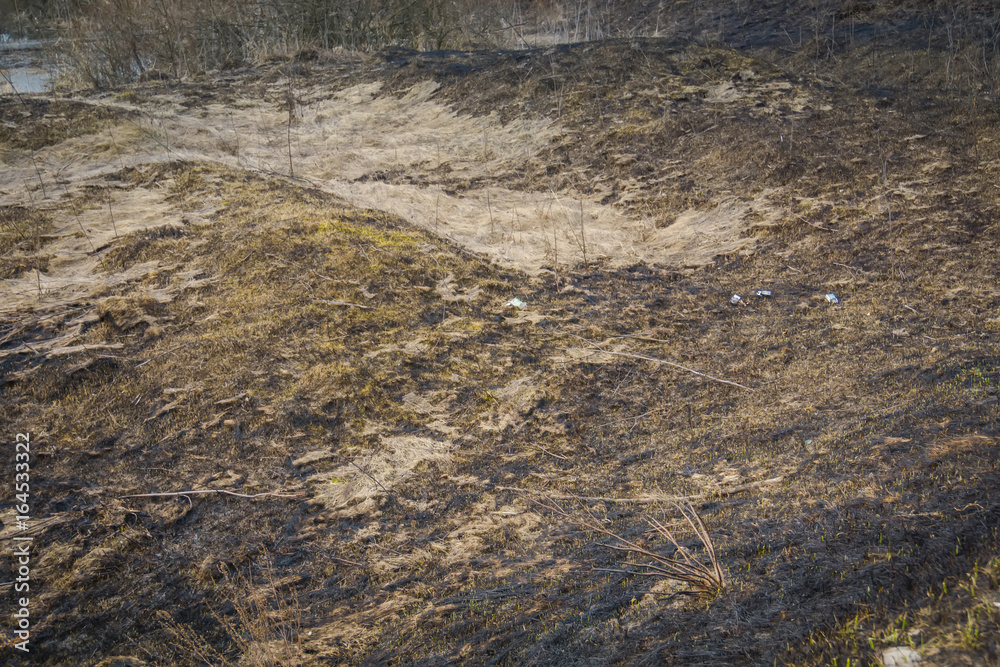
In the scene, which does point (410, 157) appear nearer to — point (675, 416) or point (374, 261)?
point (374, 261)

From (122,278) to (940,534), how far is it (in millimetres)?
4852

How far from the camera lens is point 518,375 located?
4172mm

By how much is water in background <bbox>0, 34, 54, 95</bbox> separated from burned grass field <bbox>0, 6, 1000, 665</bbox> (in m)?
4.57

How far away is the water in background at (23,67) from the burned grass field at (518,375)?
4.57 metres

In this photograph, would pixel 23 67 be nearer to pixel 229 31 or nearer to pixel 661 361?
pixel 229 31

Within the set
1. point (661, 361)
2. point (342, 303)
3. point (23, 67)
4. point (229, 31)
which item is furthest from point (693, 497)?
point (23, 67)

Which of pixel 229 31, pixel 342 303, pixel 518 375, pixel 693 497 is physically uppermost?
pixel 229 31

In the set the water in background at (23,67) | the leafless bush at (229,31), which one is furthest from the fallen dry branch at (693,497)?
the water in background at (23,67)

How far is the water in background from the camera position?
32.8 ft


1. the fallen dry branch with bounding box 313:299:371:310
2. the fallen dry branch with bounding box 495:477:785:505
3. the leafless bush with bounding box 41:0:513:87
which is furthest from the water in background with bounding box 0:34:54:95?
the fallen dry branch with bounding box 495:477:785:505

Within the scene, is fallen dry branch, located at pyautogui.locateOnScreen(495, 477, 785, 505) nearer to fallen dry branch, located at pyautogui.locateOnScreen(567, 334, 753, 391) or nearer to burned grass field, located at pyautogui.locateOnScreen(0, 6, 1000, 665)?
burned grass field, located at pyautogui.locateOnScreen(0, 6, 1000, 665)

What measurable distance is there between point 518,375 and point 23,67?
42.2 ft

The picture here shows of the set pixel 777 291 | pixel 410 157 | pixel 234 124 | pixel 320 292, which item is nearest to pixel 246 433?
pixel 320 292

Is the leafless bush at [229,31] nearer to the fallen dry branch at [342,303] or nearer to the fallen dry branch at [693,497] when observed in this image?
the fallen dry branch at [342,303]
